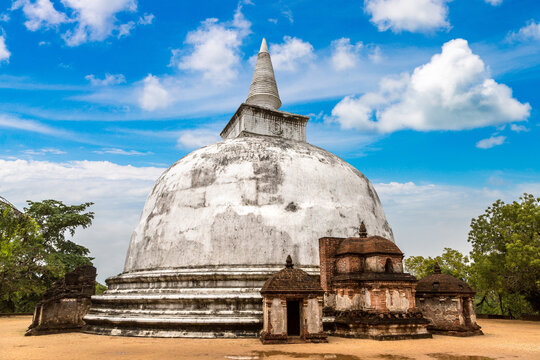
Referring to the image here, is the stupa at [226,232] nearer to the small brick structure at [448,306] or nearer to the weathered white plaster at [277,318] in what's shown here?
the weathered white plaster at [277,318]

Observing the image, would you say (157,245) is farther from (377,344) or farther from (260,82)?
(260,82)

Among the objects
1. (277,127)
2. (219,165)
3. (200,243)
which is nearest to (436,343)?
(200,243)

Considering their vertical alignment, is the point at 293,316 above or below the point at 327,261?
below

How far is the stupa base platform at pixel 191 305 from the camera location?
447 inches

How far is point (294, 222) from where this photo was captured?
43.1ft

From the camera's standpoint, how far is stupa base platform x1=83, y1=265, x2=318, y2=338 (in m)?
11.4

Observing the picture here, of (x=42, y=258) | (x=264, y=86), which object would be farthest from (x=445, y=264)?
(x=42, y=258)

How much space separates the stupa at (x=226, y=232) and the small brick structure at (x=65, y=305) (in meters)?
0.58

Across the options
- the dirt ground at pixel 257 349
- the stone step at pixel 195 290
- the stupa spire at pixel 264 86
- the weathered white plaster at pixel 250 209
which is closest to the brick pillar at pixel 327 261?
the weathered white plaster at pixel 250 209

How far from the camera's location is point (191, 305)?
11984 millimetres

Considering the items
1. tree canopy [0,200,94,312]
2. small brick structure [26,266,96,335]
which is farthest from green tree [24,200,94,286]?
small brick structure [26,266,96,335]

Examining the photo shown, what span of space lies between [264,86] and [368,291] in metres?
12.3

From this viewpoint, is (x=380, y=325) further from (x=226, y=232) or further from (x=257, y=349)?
(x=226, y=232)

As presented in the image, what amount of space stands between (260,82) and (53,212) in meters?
19.7
